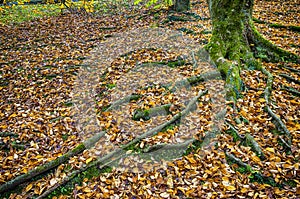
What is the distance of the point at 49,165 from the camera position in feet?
14.8

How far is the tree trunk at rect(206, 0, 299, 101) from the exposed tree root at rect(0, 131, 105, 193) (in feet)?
13.1

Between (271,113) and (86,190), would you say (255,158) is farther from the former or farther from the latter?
(86,190)

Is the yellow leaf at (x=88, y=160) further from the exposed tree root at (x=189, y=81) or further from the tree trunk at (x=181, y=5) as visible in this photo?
the tree trunk at (x=181, y=5)

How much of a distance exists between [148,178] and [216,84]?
3235 mm

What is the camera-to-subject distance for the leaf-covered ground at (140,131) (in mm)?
3967

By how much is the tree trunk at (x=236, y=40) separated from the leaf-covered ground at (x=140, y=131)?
463mm

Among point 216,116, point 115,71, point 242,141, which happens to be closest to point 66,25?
point 115,71

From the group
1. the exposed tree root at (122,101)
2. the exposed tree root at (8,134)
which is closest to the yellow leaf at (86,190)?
the exposed tree root at (122,101)

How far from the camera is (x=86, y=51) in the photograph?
9.75 metres

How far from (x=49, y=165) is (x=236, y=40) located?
6.12 meters

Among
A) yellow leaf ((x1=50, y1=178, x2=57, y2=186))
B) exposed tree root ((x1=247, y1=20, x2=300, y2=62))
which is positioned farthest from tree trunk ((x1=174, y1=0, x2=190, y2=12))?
yellow leaf ((x1=50, y1=178, x2=57, y2=186))

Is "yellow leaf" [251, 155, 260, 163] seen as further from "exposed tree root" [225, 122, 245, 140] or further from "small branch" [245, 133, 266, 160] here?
"exposed tree root" [225, 122, 245, 140]

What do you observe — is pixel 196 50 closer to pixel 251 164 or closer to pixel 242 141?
pixel 242 141

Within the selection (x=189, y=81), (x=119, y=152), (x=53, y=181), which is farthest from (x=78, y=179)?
(x=189, y=81)
